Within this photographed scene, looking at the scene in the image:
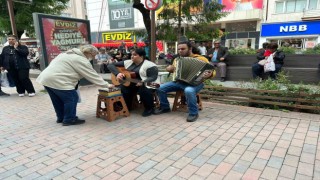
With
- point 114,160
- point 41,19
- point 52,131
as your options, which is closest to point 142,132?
point 114,160

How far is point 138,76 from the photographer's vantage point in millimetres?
4457

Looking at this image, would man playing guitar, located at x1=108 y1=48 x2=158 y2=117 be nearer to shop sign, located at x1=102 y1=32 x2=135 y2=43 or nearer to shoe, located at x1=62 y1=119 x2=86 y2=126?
shoe, located at x1=62 y1=119 x2=86 y2=126

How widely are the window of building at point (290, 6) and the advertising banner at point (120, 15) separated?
16263 millimetres

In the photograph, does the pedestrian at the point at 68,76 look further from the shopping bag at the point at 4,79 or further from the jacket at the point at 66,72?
the shopping bag at the point at 4,79

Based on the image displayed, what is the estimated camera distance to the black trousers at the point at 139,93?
14.5 ft

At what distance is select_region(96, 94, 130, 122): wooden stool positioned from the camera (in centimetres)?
417

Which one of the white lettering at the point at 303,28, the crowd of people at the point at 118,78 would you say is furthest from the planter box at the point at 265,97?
the white lettering at the point at 303,28

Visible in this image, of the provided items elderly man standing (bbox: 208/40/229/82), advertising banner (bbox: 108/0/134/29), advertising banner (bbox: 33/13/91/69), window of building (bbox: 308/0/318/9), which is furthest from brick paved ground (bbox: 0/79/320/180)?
advertising banner (bbox: 108/0/134/29)

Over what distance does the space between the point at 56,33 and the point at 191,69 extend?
4.91m

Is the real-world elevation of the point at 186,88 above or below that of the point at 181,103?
above

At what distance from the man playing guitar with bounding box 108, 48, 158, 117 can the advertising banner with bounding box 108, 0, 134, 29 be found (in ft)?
85.0

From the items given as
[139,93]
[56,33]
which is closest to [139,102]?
[139,93]

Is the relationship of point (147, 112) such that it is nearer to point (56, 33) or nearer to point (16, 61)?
point (16, 61)

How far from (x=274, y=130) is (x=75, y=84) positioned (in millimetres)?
3332
